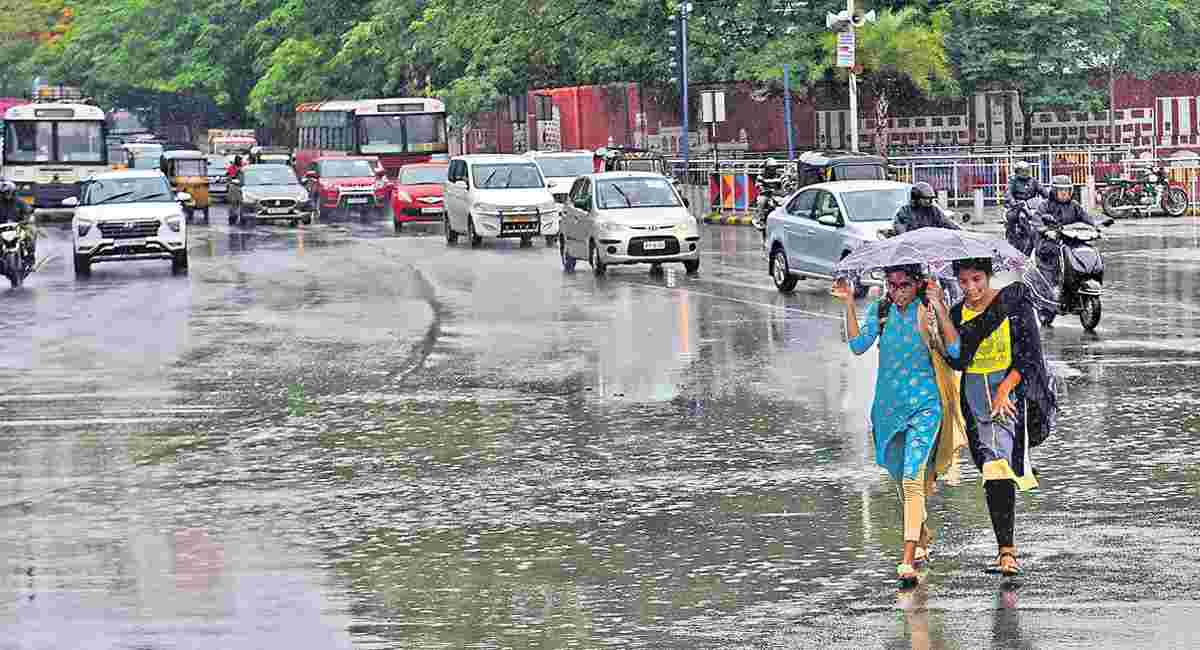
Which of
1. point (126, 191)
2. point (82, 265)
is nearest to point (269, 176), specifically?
point (126, 191)

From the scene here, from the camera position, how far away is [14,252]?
31.1 meters

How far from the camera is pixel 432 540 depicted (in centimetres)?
1091

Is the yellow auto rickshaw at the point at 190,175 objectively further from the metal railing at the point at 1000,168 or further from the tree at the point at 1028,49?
the tree at the point at 1028,49

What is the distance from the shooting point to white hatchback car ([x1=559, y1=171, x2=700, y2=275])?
103ft

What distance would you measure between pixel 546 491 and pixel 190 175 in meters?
47.4

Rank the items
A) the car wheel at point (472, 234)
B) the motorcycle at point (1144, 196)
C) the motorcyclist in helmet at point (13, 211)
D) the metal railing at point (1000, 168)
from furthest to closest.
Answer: the metal railing at point (1000, 168) < the motorcycle at point (1144, 196) < the car wheel at point (472, 234) < the motorcyclist in helmet at point (13, 211)

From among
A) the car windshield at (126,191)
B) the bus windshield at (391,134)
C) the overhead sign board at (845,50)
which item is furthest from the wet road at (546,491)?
the bus windshield at (391,134)

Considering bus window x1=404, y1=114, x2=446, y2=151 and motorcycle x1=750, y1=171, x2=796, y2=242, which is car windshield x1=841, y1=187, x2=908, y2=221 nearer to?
motorcycle x1=750, y1=171, x2=796, y2=242

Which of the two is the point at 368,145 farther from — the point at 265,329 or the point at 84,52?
the point at 84,52

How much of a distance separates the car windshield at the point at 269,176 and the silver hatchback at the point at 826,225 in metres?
25.7

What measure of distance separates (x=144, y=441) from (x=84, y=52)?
332 feet

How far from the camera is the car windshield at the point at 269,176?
171ft

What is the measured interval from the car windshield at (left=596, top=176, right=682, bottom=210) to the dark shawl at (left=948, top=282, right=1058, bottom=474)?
22.5 metres

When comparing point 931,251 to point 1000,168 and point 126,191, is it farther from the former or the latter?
point 1000,168
